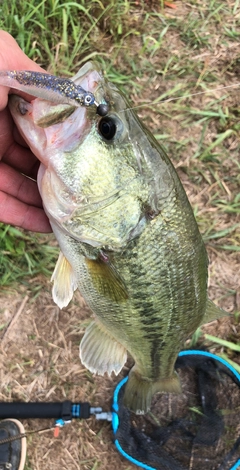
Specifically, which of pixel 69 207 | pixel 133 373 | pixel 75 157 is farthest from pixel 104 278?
pixel 133 373

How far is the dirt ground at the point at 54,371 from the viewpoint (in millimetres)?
2773

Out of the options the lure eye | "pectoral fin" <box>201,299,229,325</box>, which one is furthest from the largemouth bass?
"pectoral fin" <box>201,299,229,325</box>

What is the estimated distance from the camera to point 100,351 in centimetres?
199

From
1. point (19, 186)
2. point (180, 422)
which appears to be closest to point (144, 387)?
point (180, 422)

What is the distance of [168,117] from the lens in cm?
311

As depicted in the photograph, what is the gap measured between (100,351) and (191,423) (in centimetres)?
124

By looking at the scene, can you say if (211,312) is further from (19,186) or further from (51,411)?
(51,411)

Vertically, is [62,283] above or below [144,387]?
above

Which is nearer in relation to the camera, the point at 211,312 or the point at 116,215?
the point at 116,215

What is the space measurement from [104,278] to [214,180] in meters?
1.75

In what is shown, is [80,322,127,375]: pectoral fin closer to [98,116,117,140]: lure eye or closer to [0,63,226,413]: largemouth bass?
[0,63,226,413]: largemouth bass

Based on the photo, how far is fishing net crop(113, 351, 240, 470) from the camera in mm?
2711

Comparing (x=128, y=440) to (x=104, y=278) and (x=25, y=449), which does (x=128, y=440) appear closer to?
(x=25, y=449)

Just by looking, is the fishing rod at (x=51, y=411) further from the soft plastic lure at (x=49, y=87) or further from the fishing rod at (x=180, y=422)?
the soft plastic lure at (x=49, y=87)
